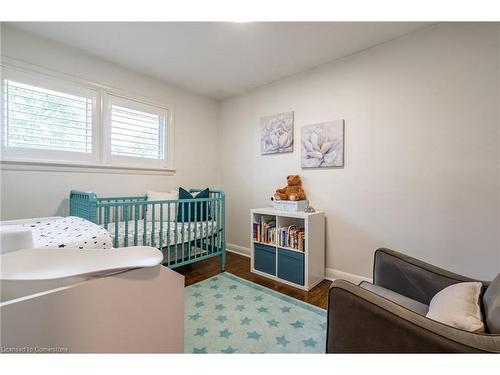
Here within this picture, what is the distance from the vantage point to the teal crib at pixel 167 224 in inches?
73.2

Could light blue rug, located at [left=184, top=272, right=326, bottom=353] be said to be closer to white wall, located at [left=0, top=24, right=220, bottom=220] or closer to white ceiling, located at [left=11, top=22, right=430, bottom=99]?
white wall, located at [left=0, top=24, right=220, bottom=220]

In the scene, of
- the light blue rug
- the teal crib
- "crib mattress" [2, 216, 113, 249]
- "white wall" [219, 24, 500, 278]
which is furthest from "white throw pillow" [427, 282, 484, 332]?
the teal crib

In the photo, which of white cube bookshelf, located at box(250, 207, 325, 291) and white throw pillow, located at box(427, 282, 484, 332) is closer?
white throw pillow, located at box(427, 282, 484, 332)

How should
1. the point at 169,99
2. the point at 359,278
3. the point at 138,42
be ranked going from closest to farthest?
the point at 138,42, the point at 359,278, the point at 169,99

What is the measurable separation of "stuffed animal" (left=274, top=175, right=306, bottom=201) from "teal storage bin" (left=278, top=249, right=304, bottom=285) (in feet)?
1.84

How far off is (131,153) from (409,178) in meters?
2.84

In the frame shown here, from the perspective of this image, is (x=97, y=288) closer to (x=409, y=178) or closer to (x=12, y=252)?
(x=12, y=252)

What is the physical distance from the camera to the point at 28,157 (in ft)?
6.16

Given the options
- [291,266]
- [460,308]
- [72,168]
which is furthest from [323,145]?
[72,168]

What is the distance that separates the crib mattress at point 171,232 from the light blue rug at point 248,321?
1.59 feet

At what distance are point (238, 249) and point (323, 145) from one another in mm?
1860

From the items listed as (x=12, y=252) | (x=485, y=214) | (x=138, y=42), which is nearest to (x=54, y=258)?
(x=12, y=252)

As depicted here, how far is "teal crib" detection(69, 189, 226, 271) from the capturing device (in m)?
1.86

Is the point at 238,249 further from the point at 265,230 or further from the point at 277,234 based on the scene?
the point at 277,234
